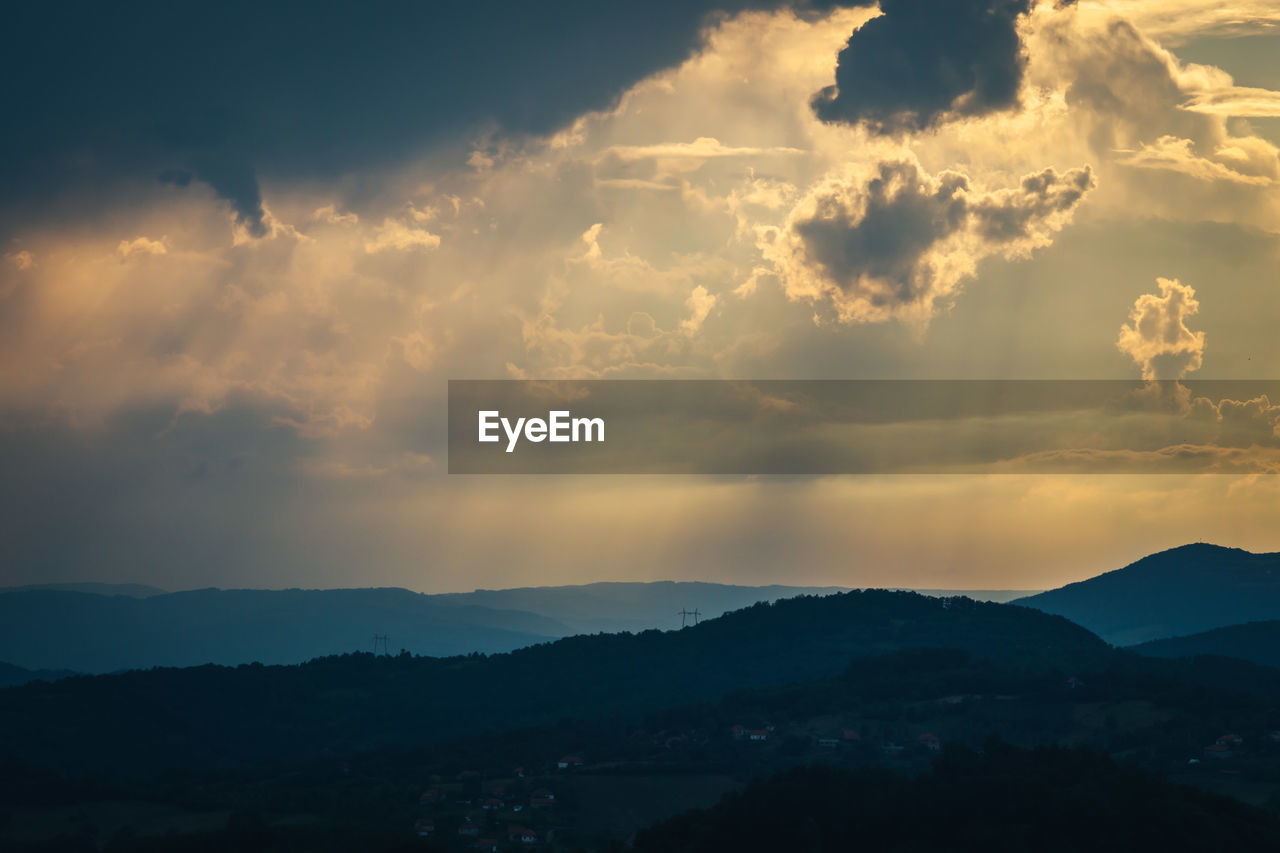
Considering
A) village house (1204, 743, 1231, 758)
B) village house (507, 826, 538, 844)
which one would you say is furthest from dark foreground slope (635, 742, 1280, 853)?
village house (1204, 743, 1231, 758)

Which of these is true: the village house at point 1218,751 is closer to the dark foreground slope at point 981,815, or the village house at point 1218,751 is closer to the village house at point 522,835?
the dark foreground slope at point 981,815

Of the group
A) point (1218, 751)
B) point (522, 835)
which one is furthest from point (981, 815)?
point (1218, 751)

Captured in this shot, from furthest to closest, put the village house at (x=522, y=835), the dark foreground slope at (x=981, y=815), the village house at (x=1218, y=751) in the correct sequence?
the village house at (x=1218, y=751)
the village house at (x=522, y=835)
the dark foreground slope at (x=981, y=815)

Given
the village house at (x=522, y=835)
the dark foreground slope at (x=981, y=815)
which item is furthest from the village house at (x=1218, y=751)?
the village house at (x=522, y=835)

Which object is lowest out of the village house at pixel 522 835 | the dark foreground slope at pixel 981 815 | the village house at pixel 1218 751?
the village house at pixel 522 835

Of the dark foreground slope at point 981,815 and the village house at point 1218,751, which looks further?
the village house at point 1218,751

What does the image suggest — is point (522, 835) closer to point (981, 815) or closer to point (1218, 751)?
point (981, 815)

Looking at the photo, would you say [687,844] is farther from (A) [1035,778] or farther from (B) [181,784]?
(B) [181,784]

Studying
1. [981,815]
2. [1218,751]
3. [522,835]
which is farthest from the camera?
[1218,751]
